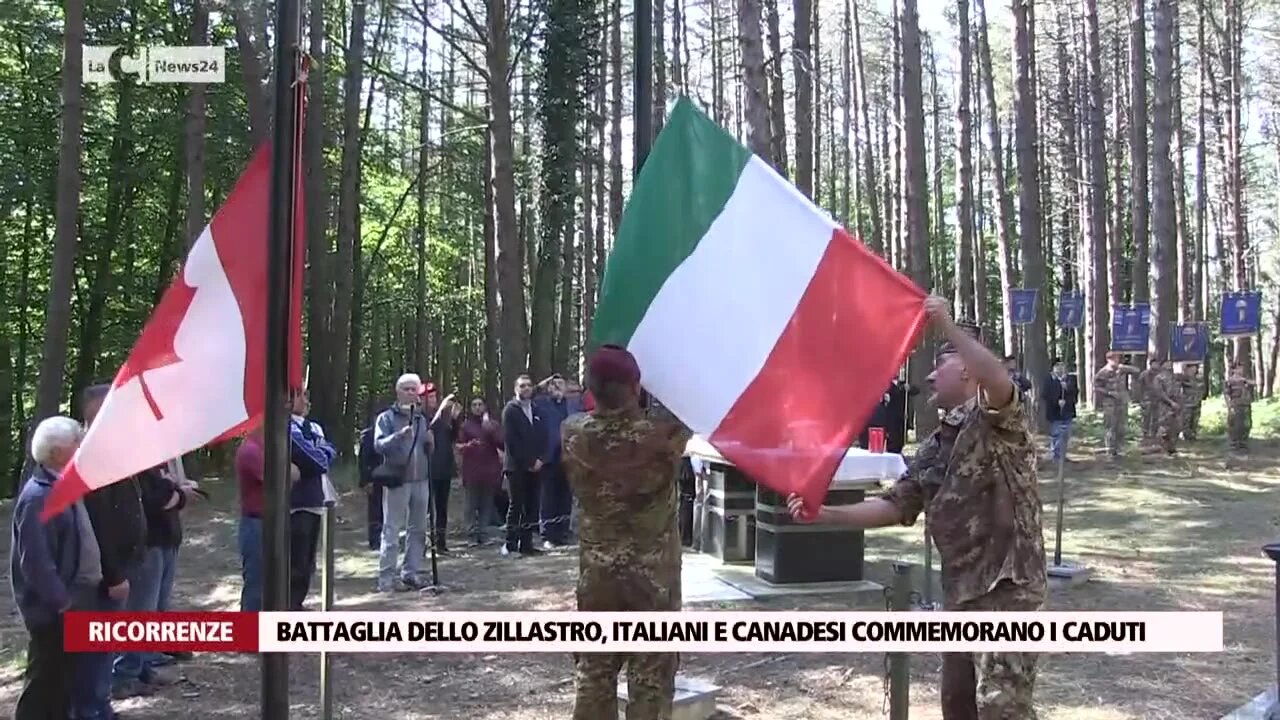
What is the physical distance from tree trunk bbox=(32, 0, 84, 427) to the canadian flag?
857 cm

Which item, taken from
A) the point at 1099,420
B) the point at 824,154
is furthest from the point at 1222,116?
the point at 824,154

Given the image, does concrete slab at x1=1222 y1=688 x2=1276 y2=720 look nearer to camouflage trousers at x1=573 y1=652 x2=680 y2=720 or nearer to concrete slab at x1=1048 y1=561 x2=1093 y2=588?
camouflage trousers at x1=573 y1=652 x2=680 y2=720

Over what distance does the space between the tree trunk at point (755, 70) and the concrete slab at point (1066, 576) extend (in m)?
5.16

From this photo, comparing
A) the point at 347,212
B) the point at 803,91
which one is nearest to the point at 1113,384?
the point at 803,91

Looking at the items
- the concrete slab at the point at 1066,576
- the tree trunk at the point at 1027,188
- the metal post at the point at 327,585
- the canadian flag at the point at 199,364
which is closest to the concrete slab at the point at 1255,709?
the concrete slab at the point at 1066,576

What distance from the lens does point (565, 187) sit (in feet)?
74.2

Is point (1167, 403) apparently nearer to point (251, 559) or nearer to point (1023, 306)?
point (1023, 306)

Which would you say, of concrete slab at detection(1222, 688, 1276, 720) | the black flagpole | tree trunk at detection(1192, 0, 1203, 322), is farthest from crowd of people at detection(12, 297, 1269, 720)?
tree trunk at detection(1192, 0, 1203, 322)

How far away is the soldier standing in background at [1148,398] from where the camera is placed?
19.5 meters

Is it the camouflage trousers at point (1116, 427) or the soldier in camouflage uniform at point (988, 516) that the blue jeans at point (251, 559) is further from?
the camouflage trousers at point (1116, 427)

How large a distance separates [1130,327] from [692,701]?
15.1 m

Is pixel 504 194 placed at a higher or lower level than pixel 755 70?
lower

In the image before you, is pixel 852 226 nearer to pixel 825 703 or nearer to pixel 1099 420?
pixel 1099 420

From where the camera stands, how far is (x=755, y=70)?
470 inches
